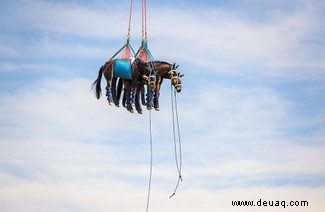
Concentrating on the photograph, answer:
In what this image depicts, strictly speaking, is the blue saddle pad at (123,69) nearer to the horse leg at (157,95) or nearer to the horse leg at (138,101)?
the horse leg at (138,101)

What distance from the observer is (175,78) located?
28.8 meters

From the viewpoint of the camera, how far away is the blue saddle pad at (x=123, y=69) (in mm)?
29422

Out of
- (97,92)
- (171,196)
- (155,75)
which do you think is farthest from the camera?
(97,92)

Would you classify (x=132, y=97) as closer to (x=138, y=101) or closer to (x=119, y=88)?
(x=138, y=101)

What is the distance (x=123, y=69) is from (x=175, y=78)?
2292 millimetres

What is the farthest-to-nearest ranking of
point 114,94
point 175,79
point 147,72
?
point 114,94 → point 147,72 → point 175,79

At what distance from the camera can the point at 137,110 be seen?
97.3 ft

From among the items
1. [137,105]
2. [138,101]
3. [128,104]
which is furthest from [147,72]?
[128,104]

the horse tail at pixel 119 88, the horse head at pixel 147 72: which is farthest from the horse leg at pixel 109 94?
the horse head at pixel 147 72

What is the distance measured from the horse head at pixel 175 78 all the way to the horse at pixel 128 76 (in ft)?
2.84

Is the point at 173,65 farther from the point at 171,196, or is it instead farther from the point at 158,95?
the point at 171,196

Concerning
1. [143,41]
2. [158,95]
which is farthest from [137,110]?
[143,41]

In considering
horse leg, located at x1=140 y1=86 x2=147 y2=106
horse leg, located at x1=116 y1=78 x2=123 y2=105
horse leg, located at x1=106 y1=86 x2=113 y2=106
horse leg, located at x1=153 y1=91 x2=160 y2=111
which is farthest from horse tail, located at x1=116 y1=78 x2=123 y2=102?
horse leg, located at x1=153 y1=91 x2=160 y2=111

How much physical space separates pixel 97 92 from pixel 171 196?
6687 mm
